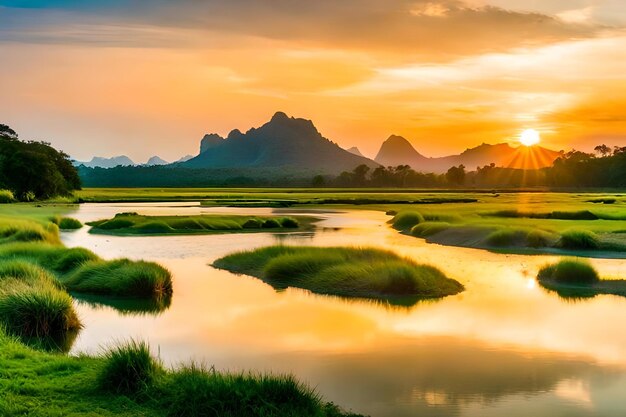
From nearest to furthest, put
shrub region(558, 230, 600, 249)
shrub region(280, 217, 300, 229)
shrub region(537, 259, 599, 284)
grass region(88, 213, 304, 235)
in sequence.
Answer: shrub region(537, 259, 599, 284) < shrub region(558, 230, 600, 249) < grass region(88, 213, 304, 235) < shrub region(280, 217, 300, 229)

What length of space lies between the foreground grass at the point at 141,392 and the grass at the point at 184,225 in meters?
41.7

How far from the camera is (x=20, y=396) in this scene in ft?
37.3

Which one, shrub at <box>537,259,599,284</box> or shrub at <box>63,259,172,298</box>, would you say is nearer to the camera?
shrub at <box>63,259,172,298</box>

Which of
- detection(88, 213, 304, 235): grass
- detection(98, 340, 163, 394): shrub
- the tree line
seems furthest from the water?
the tree line

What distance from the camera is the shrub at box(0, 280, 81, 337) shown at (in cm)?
1794

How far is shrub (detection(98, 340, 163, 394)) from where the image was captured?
1211 centimetres

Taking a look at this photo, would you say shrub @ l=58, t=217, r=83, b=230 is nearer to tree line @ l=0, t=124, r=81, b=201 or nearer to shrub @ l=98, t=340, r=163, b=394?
tree line @ l=0, t=124, r=81, b=201

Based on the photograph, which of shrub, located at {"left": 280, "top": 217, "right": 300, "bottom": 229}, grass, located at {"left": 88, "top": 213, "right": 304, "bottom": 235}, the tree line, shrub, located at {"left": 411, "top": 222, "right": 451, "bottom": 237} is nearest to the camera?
shrub, located at {"left": 411, "top": 222, "right": 451, "bottom": 237}

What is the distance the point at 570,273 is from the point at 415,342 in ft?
44.9

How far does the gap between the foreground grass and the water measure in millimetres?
2162

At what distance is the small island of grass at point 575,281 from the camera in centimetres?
2708

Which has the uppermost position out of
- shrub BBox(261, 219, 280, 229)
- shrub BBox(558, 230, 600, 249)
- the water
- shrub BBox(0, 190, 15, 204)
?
shrub BBox(0, 190, 15, 204)

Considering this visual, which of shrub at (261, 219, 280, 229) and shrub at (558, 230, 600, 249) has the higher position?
shrub at (558, 230, 600, 249)

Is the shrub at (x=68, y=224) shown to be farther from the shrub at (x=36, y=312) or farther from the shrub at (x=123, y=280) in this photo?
the shrub at (x=36, y=312)
